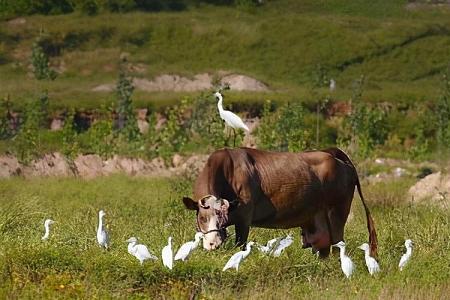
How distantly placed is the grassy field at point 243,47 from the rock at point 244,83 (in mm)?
1310

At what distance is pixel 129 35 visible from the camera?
70.1 m

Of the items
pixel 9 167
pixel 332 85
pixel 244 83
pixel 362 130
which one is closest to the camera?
pixel 9 167

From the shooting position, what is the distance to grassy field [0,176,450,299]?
11078mm

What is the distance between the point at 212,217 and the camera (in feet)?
40.4

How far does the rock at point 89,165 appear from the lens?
33.0 meters

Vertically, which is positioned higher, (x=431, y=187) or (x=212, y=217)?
(x=212, y=217)

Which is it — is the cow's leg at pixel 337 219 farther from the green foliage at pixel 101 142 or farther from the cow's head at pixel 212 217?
the green foliage at pixel 101 142

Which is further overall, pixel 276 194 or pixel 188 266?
pixel 276 194

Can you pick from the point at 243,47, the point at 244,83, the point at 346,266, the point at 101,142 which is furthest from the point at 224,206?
the point at 243,47

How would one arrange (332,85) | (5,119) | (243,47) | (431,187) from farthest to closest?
(243,47) < (332,85) < (5,119) < (431,187)

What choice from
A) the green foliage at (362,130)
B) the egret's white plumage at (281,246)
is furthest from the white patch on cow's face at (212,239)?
the green foliage at (362,130)

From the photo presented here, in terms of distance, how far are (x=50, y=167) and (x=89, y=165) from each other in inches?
52.0

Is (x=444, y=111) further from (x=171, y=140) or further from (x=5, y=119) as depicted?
(x=5, y=119)

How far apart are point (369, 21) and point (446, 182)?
166 ft
